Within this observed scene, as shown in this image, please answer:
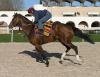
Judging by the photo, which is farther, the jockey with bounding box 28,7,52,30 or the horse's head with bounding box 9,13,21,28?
the horse's head with bounding box 9,13,21,28

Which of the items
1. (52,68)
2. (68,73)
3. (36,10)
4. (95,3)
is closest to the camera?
(68,73)

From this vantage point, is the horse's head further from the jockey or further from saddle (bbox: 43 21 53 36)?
saddle (bbox: 43 21 53 36)

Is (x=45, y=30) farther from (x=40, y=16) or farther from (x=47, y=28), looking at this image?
(x=40, y=16)

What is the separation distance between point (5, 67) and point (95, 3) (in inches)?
4803

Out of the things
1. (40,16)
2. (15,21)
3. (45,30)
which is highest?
(40,16)

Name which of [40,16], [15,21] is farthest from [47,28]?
[15,21]

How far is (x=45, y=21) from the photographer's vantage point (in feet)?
46.9

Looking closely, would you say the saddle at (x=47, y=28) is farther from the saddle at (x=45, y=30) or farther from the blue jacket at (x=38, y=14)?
the blue jacket at (x=38, y=14)

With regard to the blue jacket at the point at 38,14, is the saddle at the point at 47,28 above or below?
below

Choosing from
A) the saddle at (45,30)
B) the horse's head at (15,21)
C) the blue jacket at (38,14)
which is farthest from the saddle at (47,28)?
the horse's head at (15,21)

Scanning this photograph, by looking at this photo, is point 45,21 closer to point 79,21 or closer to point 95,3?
point 79,21

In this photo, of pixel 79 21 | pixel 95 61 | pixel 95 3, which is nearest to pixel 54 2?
pixel 95 3

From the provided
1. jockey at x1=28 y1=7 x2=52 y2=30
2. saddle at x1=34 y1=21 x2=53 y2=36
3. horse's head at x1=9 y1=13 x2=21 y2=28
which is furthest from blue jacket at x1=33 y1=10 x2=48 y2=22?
horse's head at x1=9 y1=13 x2=21 y2=28

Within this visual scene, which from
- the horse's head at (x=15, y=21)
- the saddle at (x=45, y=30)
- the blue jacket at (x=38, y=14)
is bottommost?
the saddle at (x=45, y=30)
